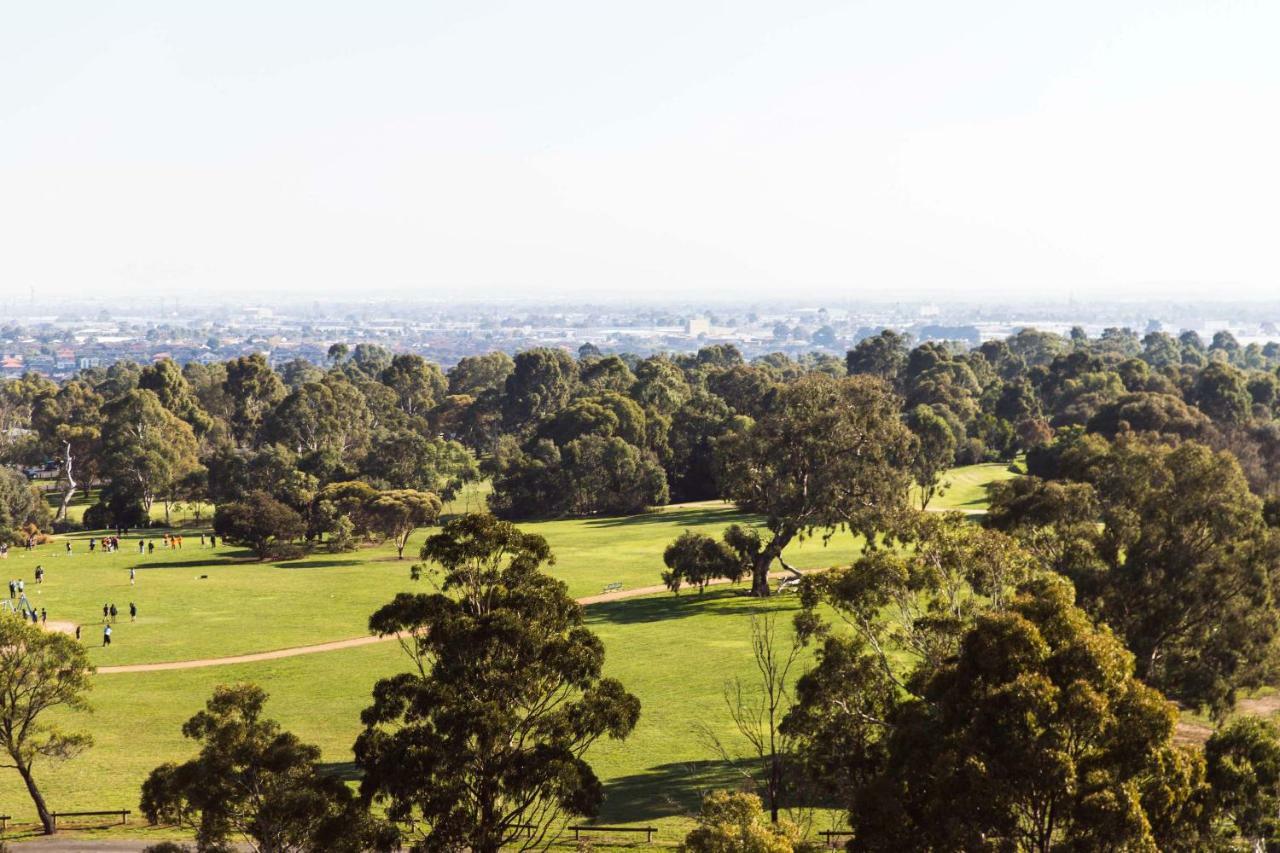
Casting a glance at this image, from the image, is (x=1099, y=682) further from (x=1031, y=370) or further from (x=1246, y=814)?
(x=1031, y=370)

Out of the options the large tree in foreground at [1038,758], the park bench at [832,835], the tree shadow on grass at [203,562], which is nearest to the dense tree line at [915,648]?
the large tree in foreground at [1038,758]

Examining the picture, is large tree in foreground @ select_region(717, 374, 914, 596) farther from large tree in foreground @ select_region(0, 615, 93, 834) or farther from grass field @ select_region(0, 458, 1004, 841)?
large tree in foreground @ select_region(0, 615, 93, 834)

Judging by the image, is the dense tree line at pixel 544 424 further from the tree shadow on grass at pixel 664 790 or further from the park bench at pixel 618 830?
the park bench at pixel 618 830

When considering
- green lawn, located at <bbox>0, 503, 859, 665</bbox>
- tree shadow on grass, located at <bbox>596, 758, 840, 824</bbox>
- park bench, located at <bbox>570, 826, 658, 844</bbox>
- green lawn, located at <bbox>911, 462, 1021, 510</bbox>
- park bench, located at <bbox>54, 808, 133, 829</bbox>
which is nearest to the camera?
park bench, located at <bbox>570, 826, 658, 844</bbox>

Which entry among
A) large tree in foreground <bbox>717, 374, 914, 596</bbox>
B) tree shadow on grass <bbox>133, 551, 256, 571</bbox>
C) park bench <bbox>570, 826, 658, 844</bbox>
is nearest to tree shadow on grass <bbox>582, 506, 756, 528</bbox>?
tree shadow on grass <bbox>133, 551, 256, 571</bbox>

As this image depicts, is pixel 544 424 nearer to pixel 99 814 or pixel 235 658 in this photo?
pixel 235 658

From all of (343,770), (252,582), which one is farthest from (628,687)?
(252,582)

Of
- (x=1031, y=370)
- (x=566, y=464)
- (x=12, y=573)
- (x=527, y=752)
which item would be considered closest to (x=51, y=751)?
(x=527, y=752)
